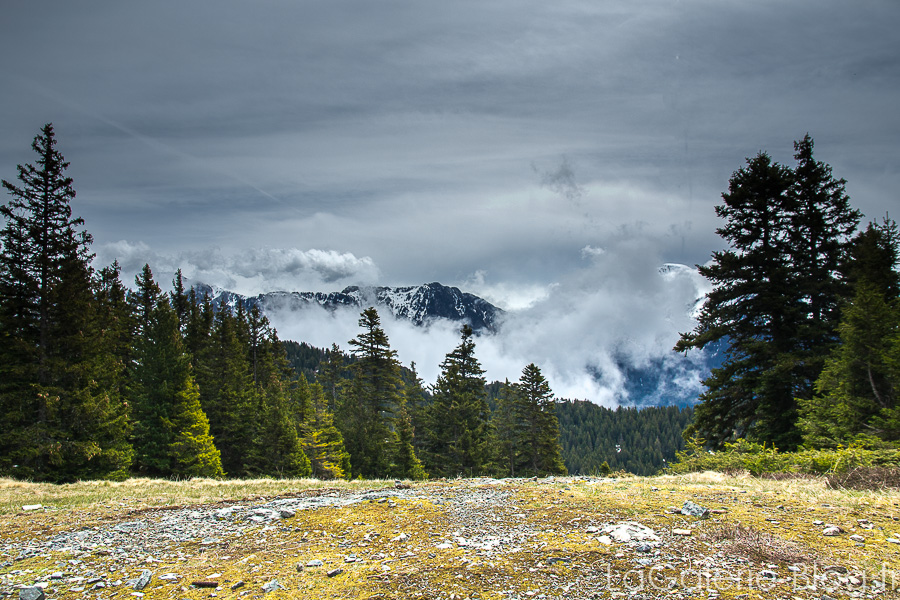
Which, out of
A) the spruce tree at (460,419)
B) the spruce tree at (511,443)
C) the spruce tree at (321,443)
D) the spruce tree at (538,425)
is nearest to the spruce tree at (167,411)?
the spruce tree at (321,443)

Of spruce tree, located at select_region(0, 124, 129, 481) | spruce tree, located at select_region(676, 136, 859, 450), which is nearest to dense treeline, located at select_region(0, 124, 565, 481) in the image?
spruce tree, located at select_region(0, 124, 129, 481)

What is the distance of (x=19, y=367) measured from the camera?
20.1m

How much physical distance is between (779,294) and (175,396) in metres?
34.7

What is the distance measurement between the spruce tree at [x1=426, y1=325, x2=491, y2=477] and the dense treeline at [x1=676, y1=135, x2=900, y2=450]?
2146 centimetres

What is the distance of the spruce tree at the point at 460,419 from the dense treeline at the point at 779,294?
70.4 feet

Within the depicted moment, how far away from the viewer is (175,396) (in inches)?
1168

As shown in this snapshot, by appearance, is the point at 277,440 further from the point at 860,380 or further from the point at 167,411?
the point at 860,380

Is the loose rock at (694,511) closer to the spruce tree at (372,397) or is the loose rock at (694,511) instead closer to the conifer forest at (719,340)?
the conifer forest at (719,340)

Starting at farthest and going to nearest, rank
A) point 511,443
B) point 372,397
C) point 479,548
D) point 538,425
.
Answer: point 511,443, point 538,425, point 372,397, point 479,548

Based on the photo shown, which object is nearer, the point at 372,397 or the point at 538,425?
the point at 372,397

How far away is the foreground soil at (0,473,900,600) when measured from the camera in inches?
172

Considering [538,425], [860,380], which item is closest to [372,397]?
[538,425]

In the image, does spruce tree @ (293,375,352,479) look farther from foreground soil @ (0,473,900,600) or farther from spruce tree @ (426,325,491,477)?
foreground soil @ (0,473,900,600)

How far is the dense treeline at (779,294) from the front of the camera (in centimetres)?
1847
